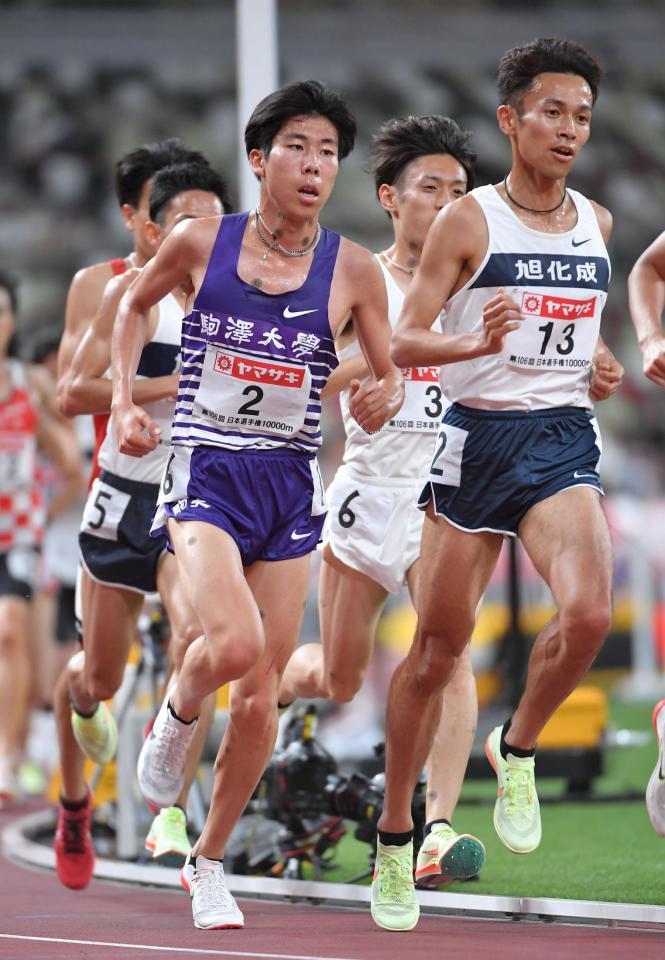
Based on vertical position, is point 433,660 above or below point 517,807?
above

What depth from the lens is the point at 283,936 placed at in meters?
5.23

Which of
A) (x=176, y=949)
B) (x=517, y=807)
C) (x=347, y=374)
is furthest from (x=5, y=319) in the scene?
(x=176, y=949)

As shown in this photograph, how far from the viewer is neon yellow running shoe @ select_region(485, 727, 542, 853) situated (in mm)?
5196

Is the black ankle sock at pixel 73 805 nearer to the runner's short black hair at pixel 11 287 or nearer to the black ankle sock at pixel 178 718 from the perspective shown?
the black ankle sock at pixel 178 718

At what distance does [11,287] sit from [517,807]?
5.85m

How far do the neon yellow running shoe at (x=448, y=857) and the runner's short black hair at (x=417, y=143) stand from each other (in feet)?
8.19

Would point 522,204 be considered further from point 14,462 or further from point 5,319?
point 14,462

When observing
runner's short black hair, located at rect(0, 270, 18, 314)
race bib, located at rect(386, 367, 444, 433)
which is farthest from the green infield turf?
runner's short black hair, located at rect(0, 270, 18, 314)

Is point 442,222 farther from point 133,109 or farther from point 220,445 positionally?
point 133,109

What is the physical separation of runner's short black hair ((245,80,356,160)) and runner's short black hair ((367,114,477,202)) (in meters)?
1.15

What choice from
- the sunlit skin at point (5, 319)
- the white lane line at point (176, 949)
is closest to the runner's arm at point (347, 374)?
the white lane line at point (176, 949)

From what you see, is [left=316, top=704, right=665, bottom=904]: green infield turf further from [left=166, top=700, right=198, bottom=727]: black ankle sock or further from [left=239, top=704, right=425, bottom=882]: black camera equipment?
[left=166, top=700, right=198, bottom=727]: black ankle sock

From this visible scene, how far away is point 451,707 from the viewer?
19.9 ft

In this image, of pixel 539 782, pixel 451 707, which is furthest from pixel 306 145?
pixel 539 782
